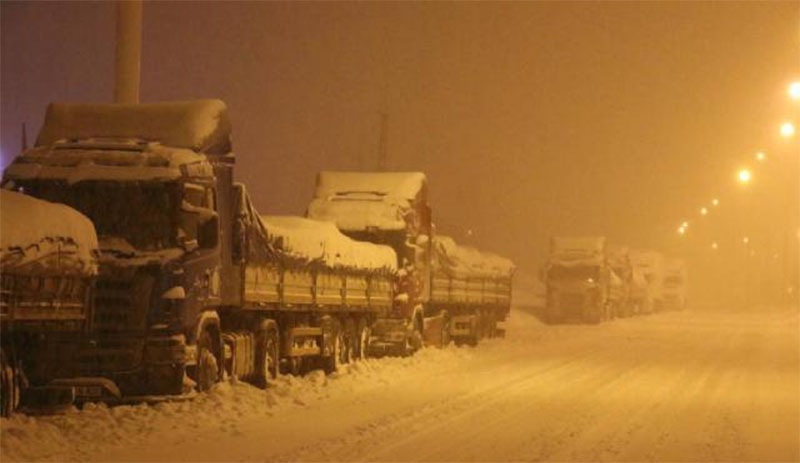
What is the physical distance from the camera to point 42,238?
47.1ft

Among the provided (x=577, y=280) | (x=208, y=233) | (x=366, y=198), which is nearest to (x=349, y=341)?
(x=366, y=198)

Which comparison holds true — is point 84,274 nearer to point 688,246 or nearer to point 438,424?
point 438,424

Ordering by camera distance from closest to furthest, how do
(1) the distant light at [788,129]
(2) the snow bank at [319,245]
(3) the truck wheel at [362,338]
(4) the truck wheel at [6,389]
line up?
(4) the truck wheel at [6,389] < (2) the snow bank at [319,245] < (3) the truck wheel at [362,338] < (1) the distant light at [788,129]

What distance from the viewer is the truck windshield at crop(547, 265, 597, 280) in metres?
60.5

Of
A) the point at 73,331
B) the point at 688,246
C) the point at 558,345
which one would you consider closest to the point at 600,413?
the point at 73,331

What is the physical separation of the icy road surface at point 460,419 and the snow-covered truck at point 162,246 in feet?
1.91

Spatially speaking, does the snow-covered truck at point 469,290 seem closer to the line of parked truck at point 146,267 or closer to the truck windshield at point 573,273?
the line of parked truck at point 146,267

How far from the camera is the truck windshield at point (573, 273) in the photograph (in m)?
60.5

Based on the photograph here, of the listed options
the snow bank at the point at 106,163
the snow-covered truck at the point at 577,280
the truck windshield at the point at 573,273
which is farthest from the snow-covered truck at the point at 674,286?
the snow bank at the point at 106,163

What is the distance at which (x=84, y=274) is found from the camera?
50.4 ft

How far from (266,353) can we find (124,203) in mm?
4270

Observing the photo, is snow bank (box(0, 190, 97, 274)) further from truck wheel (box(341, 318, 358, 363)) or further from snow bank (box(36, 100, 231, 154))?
truck wheel (box(341, 318, 358, 363))

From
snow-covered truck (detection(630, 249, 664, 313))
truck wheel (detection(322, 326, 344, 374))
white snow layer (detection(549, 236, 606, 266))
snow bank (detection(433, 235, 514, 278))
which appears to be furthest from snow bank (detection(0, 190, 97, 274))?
snow-covered truck (detection(630, 249, 664, 313))

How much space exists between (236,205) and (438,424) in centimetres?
495
